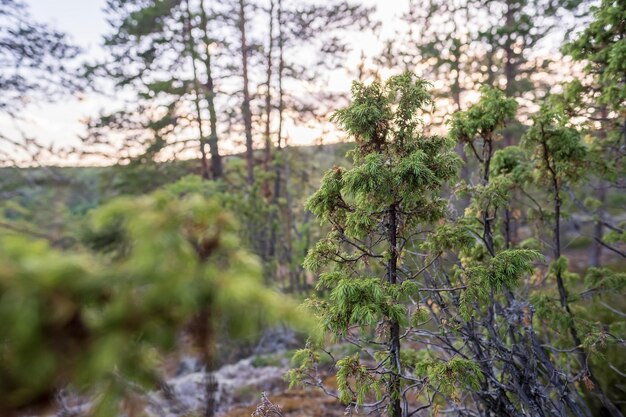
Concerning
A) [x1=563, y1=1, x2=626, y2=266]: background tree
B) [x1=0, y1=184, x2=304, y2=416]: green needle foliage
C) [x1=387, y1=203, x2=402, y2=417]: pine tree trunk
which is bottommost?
[x1=387, y1=203, x2=402, y2=417]: pine tree trunk

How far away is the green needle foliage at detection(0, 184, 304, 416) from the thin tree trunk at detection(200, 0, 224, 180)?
1097cm

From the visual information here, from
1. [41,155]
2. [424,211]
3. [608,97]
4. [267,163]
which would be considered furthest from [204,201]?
[267,163]

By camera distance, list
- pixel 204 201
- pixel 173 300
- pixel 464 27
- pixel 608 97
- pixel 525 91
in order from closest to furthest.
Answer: pixel 173 300, pixel 204 201, pixel 608 97, pixel 525 91, pixel 464 27

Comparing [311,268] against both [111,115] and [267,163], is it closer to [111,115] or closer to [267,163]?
[267,163]

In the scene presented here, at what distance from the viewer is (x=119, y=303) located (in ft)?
3.69

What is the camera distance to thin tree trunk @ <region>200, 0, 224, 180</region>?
11656 mm

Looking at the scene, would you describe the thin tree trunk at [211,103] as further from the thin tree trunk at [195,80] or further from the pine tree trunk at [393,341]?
the pine tree trunk at [393,341]

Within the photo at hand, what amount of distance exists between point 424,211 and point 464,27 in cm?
1117

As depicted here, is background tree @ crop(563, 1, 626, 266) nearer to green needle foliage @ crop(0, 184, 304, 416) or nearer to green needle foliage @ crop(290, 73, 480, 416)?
green needle foliage @ crop(290, 73, 480, 416)

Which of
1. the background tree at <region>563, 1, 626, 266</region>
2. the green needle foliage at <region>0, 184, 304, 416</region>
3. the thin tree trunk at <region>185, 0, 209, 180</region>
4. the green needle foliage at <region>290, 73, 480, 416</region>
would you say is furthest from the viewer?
the thin tree trunk at <region>185, 0, 209, 180</region>

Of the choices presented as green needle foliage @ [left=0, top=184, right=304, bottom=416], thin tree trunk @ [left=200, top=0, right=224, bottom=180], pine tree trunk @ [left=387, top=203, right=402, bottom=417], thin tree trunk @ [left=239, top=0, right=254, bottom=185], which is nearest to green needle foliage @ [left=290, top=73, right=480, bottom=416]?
pine tree trunk @ [left=387, top=203, right=402, bottom=417]

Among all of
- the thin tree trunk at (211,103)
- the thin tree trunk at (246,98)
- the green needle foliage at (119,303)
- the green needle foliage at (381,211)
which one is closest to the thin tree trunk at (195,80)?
the thin tree trunk at (211,103)

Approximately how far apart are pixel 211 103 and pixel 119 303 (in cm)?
1170

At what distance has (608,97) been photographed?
181 inches
